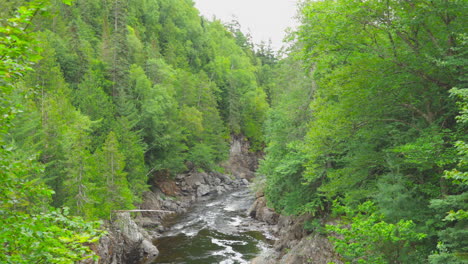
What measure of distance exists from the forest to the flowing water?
4040 mm

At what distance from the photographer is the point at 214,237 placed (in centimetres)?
2530

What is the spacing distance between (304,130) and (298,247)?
799cm

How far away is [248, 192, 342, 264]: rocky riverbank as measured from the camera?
14.9m

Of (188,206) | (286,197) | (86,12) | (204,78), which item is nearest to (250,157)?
(204,78)

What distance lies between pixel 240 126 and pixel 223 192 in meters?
21.4

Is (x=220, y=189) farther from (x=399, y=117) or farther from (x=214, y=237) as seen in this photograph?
(x=399, y=117)

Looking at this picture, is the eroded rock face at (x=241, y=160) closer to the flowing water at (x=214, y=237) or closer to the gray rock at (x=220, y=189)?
the gray rock at (x=220, y=189)

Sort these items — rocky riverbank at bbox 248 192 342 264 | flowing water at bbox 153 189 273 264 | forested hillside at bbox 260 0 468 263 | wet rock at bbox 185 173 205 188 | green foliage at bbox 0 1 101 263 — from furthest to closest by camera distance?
1. wet rock at bbox 185 173 205 188
2. flowing water at bbox 153 189 273 264
3. rocky riverbank at bbox 248 192 342 264
4. forested hillside at bbox 260 0 468 263
5. green foliage at bbox 0 1 101 263

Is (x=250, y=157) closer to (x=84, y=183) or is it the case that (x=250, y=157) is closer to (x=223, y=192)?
(x=223, y=192)

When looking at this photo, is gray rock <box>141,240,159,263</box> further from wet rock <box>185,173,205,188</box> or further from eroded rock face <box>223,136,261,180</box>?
eroded rock face <box>223,136,261,180</box>

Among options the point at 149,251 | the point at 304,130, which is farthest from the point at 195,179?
the point at 304,130

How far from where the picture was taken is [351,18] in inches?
380

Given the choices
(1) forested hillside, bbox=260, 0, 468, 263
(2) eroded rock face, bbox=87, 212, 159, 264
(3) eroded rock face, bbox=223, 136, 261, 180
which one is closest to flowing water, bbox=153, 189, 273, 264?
(2) eroded rock face, bbox=87, 212, 159, 264

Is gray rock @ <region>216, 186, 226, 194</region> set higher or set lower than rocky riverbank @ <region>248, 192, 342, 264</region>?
lower
